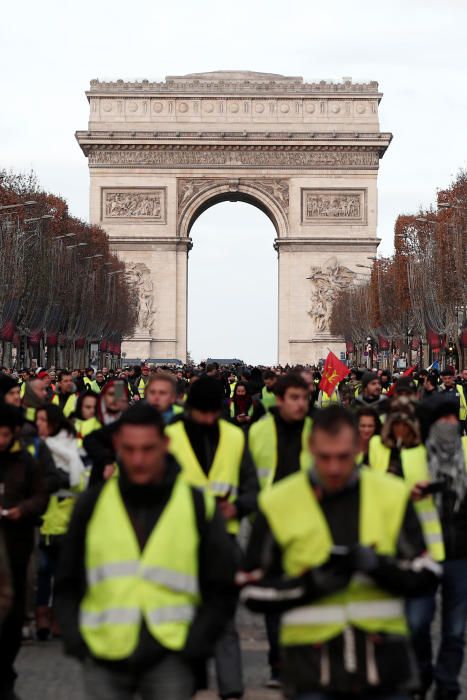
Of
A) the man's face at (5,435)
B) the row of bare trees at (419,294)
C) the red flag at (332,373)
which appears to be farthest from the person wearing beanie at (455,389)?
the row of bare trees at (419,294)

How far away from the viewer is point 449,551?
29.2ft

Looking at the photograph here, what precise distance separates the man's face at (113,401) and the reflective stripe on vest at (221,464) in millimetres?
3310

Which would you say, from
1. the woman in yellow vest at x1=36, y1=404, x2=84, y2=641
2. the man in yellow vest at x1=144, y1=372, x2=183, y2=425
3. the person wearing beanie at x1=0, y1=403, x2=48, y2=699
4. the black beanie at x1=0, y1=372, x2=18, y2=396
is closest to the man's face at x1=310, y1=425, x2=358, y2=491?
the person wearing beanie at x1=0, y1=403, x2=48, y2=699

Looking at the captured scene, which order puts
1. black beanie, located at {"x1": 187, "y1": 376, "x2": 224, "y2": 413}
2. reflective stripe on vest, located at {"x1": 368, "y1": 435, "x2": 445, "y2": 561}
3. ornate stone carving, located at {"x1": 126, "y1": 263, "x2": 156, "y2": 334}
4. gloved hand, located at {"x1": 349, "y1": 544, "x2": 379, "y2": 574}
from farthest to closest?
ornate stone carving, located at {"x1": 126, "y1": 263, "x2": 156, "y2": 334} → black beanie, located at {"x1": 187, "y1": 376, "x2": 224, "y2": 413} → reflective stripe on vest, located at {"x1": 368, "y1": 435, "x2": 445, "y2": 561} → gloved hand, located at {"x1": 349, "y1": 544, "x2": 379, "y2": 574}

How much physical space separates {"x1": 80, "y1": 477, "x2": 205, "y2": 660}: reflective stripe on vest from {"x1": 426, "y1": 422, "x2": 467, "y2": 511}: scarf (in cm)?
321

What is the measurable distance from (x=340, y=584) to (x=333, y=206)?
240 ft

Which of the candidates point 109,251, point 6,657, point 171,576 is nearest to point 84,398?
point 6,657

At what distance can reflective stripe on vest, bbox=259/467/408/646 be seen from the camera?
5.70m

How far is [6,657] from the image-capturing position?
800cm

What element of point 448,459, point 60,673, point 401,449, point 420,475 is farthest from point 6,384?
point 448,459

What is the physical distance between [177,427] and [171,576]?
309cm

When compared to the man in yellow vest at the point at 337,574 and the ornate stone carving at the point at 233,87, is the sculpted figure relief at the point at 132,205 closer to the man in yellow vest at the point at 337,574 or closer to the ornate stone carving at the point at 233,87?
the ornate stone carving at the point at 233,87

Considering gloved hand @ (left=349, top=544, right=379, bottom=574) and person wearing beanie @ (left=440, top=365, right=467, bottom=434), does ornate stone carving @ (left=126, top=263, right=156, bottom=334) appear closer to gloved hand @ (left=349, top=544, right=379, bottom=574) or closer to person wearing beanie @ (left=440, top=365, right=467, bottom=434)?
person wearing beanie @ (left=440, top=365, right=467, bottom=434)

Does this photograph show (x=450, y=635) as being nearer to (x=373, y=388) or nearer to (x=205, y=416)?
(x=205, y=416)
